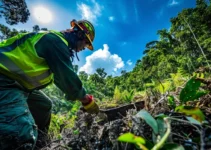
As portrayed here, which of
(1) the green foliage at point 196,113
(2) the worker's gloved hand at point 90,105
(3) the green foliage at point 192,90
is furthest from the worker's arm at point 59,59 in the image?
(1) the green foliage at point 196,113

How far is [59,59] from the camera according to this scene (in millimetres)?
2486

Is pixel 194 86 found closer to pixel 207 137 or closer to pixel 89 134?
pixel 207 137

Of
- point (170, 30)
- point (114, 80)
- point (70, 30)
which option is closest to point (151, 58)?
point (170, 30)

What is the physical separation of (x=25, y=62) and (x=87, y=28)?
4.24ft

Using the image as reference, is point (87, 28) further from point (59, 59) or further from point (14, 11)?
point (14, 11)

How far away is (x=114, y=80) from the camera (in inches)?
1992

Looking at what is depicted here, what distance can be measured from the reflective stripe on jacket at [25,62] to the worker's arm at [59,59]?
0.07 m

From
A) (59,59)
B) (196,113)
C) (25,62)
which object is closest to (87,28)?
(59,59)

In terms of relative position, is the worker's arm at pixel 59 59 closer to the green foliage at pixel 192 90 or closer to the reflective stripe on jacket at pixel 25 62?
the reflective stripe on jacket at pixel 25 62

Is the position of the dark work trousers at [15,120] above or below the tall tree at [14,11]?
below

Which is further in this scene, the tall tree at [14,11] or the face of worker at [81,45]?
the tall tree at [14,11]

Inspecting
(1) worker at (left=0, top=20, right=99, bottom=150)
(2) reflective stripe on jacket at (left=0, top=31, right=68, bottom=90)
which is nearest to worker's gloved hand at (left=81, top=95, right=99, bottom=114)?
(1) worker at (left=0, top=20, right=99, bottom=150)

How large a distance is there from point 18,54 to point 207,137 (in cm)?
205

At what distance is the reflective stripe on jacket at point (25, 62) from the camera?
237cm
